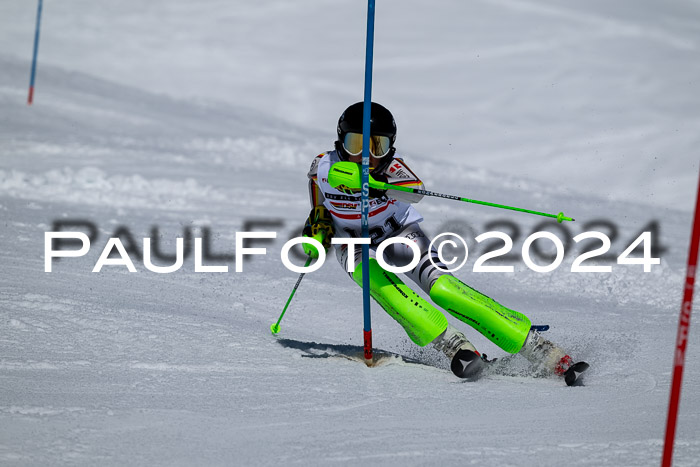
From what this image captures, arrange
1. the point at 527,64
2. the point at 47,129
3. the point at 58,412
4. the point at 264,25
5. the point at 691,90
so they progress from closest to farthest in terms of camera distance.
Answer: the point at 58,412
the point at 47,129
the point at 691,90
the point at 527,64
the point at 264,25

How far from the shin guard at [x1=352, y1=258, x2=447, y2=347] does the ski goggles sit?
1.90 feet

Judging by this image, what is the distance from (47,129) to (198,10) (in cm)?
1206

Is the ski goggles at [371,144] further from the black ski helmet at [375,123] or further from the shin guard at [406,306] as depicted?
the shin guard at [406,306]

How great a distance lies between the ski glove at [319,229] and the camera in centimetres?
467

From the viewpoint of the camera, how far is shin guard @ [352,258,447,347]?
4.38 m

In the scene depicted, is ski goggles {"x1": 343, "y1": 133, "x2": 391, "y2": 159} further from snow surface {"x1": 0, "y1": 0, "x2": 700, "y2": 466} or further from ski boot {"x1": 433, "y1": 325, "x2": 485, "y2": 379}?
snow surface {"x1": 0, "y1": 0, "x2": 700, "y2": 466}

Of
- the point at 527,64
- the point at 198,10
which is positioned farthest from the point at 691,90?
the point at 198,10

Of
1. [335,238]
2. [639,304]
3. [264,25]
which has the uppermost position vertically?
[264,25]

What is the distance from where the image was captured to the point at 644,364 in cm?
471

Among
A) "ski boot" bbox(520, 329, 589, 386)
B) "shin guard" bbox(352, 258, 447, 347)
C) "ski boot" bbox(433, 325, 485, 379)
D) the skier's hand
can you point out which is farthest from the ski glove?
"ski boot" bbox(520, 329, 589, 386)

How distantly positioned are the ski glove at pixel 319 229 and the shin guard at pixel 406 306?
238mm

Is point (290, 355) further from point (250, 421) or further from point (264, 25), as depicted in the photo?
point (264, 25)

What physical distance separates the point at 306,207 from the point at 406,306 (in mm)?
6167

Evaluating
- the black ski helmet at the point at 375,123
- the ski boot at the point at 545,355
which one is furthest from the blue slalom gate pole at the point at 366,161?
the ski boot at the point at 545,355
